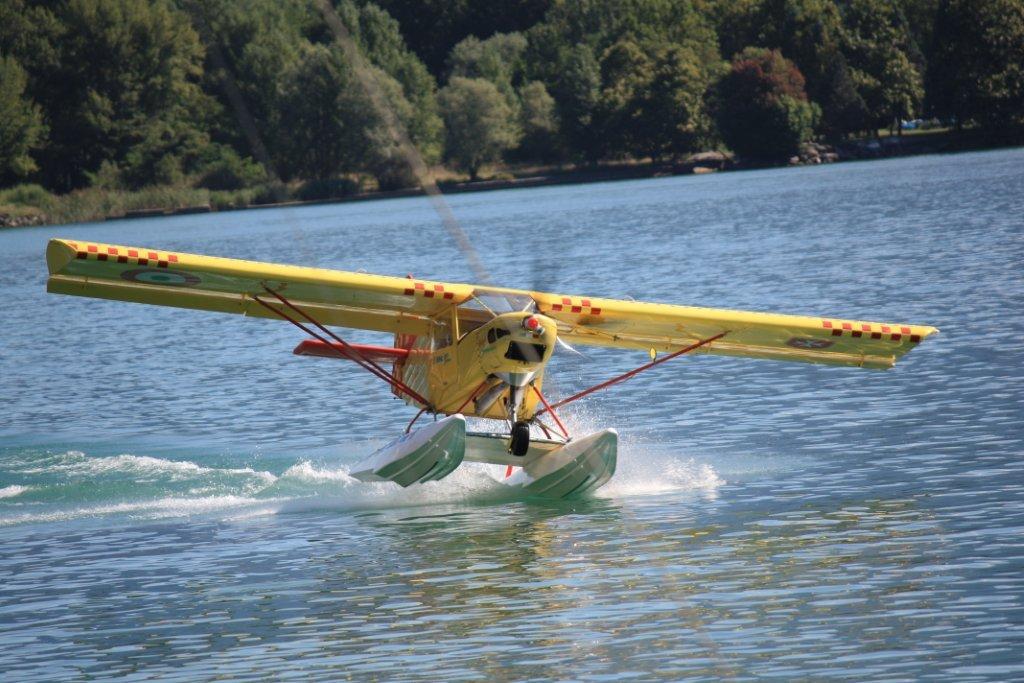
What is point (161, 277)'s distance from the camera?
13.6 metres

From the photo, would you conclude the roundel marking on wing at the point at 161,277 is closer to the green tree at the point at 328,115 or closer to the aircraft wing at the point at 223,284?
the aircraft wing at the point at 223,284

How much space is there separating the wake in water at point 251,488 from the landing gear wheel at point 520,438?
1.56 metres

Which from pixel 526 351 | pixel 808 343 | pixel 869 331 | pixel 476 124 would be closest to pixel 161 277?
pixel 526 351

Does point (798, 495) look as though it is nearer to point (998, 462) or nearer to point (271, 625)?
point (998, 462)

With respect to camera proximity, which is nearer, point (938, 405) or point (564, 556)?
point (564, 556)

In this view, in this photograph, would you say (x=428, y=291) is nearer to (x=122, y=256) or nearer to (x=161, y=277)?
(x=161, y=277)

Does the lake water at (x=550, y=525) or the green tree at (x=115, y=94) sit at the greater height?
the green tree at (x=115, y=94)

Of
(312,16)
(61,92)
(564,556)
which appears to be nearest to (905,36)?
(312,16)

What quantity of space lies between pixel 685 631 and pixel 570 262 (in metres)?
33.0

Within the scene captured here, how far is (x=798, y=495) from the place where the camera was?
13.5 m

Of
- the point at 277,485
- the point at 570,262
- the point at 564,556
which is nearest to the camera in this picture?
the point at 564,556

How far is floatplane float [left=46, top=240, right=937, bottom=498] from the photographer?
43.4 ft

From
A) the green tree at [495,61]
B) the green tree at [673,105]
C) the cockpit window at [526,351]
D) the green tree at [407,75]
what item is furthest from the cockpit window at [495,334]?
the green tree at [495,61]

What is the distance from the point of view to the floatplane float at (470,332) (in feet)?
43.4
